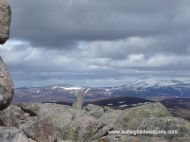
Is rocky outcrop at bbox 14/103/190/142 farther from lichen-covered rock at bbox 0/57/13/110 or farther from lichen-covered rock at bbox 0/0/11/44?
lichen-covered rock at bbox 0/57/13/110

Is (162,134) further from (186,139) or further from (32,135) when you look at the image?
(32,135)

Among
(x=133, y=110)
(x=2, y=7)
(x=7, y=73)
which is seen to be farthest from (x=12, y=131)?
(x=133, y=110)

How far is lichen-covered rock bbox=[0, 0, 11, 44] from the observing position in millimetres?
23672

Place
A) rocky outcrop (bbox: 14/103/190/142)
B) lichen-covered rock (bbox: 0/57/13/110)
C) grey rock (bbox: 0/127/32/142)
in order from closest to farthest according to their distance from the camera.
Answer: grey rock (bbox: 0/127/32/142), lichen-covered rock (bbox: 0/57/13/110), rocky outcrop (bbox: 14/103/190/142)

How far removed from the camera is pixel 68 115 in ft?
135

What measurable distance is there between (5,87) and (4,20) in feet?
14.8

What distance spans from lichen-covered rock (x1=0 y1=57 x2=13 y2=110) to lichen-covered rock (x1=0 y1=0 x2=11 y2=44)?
2.13 metres

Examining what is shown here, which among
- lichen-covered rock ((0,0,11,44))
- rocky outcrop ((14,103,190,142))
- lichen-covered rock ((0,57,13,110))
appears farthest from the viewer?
rocky outcrop ((14,103,190,142))

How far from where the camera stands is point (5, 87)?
22.0m

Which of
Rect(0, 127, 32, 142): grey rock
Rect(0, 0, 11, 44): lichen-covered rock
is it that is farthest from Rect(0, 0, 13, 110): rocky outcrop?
Rect(0, 127, 32, 142): grey rock

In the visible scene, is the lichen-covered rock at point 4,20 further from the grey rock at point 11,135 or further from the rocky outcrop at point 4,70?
the grey rock at point 11,135

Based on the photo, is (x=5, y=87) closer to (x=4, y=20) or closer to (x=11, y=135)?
(x=11, y=135)

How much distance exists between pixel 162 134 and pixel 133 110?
25.7 ft

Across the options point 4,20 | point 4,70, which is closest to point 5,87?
point 4,70
